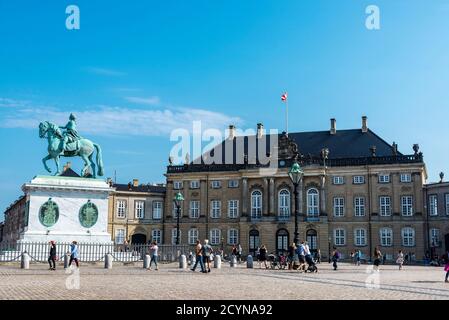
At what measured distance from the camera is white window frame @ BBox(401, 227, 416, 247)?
59.0 metres

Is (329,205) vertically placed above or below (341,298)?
above

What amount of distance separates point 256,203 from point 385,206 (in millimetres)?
15182

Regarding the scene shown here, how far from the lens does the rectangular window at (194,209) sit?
225 feet

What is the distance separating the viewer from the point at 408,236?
2335 inches

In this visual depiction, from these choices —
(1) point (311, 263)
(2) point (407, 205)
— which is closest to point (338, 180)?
(2) point (407, 205)

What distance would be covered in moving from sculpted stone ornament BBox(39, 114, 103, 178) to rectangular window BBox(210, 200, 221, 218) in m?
35.6

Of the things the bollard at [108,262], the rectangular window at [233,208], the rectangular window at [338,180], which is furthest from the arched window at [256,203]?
the bollard at [108,262]

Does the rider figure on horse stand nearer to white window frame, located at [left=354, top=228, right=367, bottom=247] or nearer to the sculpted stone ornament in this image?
the sculpted stone ornament

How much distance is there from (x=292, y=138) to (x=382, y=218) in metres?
15.9

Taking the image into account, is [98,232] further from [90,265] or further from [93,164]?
[93,164]

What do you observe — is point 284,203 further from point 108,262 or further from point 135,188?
point 108,262

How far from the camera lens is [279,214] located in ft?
212

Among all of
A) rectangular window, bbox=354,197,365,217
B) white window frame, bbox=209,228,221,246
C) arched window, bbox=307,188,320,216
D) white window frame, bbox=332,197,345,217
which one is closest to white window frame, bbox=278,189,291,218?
arched window, bbox=307,188,320,216
